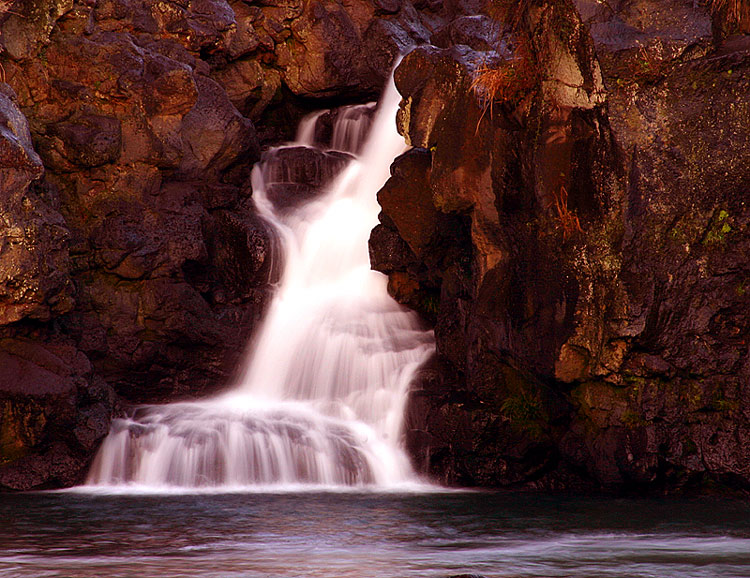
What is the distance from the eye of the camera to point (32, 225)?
1091 cm

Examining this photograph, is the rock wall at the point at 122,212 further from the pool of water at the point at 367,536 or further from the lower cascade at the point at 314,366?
the pool of water at the point at 367,536

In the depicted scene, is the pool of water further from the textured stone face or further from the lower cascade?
the textured stone face

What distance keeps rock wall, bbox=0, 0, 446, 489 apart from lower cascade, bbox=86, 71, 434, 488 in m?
0.55

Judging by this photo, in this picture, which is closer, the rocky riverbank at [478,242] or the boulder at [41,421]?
the rocky riverbank at [478,242]

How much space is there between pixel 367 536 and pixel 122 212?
8.02 metres

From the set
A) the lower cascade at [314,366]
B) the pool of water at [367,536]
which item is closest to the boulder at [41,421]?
the lower cascade at [314,366]

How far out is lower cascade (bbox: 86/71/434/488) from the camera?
10648mm

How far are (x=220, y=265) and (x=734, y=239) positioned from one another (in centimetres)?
812

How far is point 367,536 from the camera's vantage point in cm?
714

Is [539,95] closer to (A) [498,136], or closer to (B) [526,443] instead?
(A) [498,136]

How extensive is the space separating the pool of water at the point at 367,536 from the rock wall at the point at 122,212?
7.09ft

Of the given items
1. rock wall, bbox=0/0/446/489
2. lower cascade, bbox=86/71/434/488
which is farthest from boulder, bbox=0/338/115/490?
lower cascade, bbox=86/71/434/488

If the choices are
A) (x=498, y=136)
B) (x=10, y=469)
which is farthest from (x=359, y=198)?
(x=10, y=469)

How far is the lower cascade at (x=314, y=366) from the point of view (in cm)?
1065
